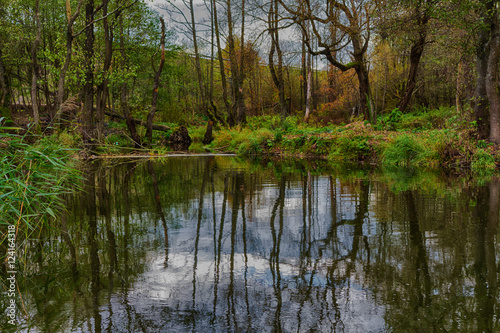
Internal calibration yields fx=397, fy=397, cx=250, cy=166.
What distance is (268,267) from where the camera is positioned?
3090mm

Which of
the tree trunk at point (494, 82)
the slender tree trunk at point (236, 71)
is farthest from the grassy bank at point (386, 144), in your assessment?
the slender tree trunk at point (236, 71)

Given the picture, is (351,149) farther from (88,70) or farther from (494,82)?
(88,70)

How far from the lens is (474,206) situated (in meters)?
5.30

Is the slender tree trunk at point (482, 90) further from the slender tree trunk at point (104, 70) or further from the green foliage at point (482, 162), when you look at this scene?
the slender tree trunk at point (104, 70)

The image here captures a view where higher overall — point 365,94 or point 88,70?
point 88,70

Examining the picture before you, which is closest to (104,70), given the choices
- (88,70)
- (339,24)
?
(88,70)

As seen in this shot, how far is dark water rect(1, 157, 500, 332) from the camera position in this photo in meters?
2.22

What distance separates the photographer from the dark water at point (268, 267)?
2.22 m

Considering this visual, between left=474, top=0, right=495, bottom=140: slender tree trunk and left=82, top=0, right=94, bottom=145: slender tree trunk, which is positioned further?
left=82, top=0, right=94, bottom=145: slender tree trunk

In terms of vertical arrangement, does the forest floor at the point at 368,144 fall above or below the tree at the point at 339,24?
below

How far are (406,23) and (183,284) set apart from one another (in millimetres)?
11336

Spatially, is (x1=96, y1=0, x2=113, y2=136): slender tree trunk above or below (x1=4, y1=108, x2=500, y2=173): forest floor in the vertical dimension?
above

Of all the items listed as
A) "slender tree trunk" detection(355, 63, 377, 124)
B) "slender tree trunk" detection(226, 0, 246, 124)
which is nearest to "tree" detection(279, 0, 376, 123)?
"slender tree trunk" detection(355, 63, 377, 124)

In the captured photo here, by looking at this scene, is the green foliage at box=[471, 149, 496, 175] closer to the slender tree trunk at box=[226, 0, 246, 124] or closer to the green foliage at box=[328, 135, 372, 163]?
the green foliage at box=[328, 135, 372, 163]
